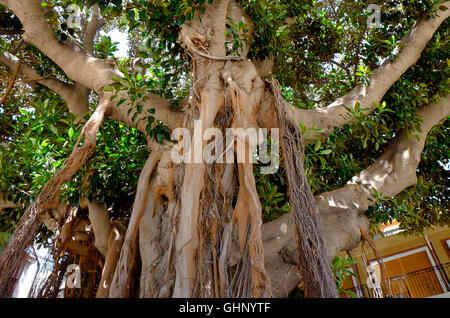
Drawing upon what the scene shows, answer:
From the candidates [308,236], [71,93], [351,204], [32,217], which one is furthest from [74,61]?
[351,204]

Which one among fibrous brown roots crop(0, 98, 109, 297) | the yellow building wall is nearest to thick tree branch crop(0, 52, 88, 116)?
fibrous brown roots crop(0, 98, 109, 297)

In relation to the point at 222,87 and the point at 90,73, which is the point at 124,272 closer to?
the point at 222,87

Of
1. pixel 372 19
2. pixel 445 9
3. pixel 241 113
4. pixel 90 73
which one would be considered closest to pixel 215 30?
pixel 241 113

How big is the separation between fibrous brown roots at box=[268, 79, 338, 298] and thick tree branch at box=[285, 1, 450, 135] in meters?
0.69

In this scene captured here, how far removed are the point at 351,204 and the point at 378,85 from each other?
120 centimetres

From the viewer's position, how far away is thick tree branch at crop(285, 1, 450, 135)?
2549 millimetres

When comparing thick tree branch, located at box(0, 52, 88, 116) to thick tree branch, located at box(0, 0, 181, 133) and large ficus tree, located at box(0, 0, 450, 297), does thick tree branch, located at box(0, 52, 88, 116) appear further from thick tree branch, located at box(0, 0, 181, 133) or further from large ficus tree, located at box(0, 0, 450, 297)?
thick tree branch, located at box(0, 0, 181, 133)

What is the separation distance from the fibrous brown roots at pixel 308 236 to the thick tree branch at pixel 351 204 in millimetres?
628

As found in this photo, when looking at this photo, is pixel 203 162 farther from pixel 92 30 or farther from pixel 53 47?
pixel 92 30

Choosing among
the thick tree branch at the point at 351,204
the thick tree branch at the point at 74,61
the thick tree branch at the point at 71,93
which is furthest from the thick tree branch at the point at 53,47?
the thick tree branch at the point at 351,204

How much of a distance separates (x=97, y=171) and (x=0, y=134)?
2252mm

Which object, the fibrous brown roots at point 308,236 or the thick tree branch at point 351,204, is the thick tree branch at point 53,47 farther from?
the thick tree branch at point 351,204

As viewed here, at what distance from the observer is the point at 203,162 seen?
6.23 feet

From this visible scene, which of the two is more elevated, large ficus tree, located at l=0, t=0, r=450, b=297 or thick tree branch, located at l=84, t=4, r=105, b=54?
thick tree branch, located at l=84, t=4, r=105, b=54
